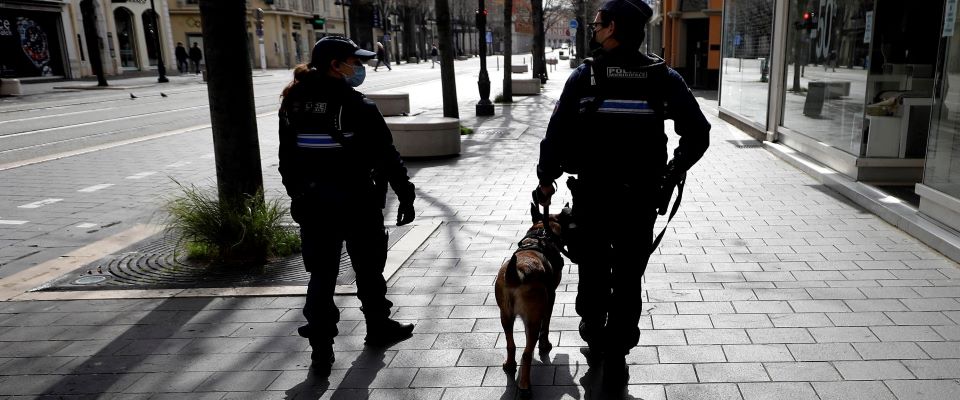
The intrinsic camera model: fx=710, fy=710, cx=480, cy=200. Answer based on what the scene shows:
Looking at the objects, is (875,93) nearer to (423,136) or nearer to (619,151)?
(423,136)

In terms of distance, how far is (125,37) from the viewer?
44250mm

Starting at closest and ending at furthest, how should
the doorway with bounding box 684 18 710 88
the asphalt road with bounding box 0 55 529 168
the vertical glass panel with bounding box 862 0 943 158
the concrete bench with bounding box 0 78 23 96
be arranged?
the vertical glass panel with bounding box 862 0 943 158 < the asphalt road with bounding box 0 55 529 168 < the doorway with bounding box 684 18 710 88 < the concrete bench with bounding box 0 78 23 96

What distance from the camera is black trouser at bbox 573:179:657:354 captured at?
11.0 feet

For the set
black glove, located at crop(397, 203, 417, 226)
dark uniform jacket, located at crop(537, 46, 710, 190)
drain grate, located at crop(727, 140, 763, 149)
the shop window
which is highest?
the shop window

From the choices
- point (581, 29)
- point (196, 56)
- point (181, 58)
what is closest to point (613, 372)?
point (581, 29)

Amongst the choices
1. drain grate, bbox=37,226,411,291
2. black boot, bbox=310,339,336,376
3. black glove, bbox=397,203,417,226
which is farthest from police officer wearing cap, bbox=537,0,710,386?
drain grate, bbox=37,226,411,291

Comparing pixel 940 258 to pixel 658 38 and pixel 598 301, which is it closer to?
pixel 598 301

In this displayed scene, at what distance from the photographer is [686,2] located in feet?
81.6

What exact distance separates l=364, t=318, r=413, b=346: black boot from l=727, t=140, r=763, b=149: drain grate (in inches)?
345

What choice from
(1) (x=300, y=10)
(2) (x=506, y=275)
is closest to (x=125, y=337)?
(2) (x=506, y=275)

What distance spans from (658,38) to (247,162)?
34058 mm

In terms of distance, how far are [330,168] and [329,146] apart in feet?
0.38

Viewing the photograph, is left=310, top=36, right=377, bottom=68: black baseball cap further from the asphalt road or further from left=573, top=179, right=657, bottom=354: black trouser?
the asphalt road

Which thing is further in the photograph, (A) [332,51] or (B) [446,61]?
(B) [446,61]
